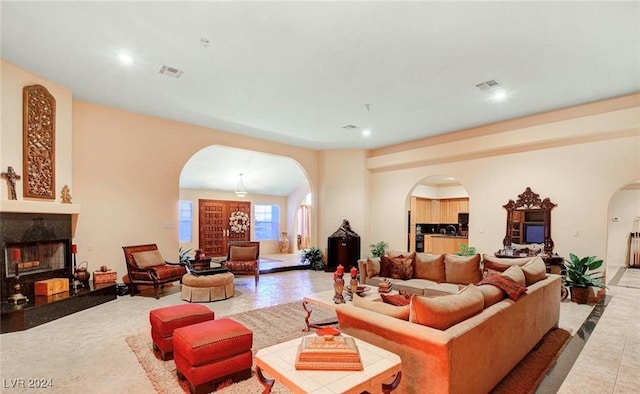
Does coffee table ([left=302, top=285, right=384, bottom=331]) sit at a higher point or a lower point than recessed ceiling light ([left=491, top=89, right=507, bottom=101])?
lower

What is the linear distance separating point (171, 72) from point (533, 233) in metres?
6.62

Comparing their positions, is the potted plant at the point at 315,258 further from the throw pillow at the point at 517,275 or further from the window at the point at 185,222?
the throw pillow at the point at 517,275

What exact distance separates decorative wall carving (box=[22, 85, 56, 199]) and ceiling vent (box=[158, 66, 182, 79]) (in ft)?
6.17

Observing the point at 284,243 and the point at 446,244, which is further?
the point at 284,243

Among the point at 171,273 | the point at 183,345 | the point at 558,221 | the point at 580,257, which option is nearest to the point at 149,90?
the point at 171,273

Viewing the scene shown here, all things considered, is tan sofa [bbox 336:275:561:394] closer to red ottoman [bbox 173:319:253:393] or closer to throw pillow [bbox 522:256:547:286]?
throw pillow [bbox 522:256:547:286]

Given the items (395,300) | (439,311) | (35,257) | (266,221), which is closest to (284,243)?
(266,221)

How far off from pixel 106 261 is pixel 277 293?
3.05m

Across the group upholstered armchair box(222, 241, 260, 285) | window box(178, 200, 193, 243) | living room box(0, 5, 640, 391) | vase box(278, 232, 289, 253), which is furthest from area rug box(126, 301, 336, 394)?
vase box(278, 232, 289, 253)

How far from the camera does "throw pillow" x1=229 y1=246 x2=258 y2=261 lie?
6.75m

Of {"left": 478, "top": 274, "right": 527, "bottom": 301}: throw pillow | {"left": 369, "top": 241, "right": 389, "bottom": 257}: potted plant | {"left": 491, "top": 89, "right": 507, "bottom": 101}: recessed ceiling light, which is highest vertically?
{"left": 491, "top": 89, "right": 507, "bottom": 101}: recessed ceiling light

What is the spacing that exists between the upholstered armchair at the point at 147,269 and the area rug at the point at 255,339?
168 centimetres

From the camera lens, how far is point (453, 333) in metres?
2.02

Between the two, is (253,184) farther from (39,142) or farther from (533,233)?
(533,233)
